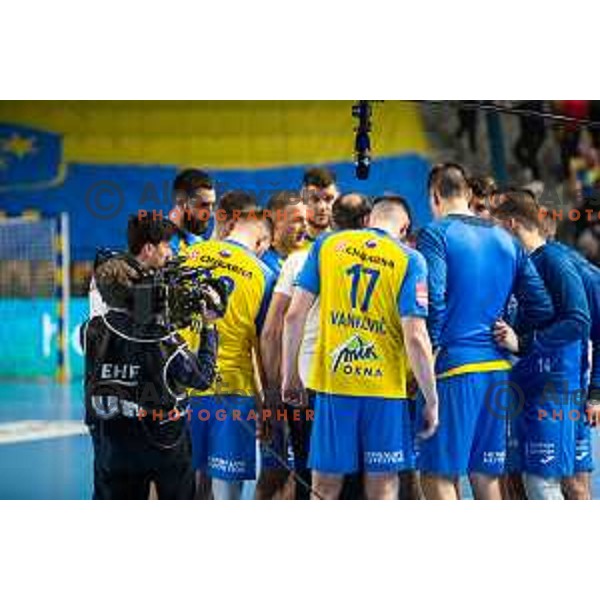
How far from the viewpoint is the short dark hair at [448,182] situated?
6812 millimetres

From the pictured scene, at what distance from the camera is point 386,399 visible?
6688mm

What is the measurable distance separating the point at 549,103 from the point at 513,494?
5.28ft

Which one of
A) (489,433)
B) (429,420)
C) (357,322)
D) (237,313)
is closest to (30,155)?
(237,313)

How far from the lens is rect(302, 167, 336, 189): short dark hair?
22.5 feet

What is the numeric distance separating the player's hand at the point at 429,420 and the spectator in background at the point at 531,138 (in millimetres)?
1048

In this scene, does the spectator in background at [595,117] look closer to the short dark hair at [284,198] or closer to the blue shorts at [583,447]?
the blue shorts at [583,447]

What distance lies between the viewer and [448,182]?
6820mm

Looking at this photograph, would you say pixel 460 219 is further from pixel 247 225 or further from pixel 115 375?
pixel 115 375

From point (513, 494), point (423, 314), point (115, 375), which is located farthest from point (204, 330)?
point (513, 494)

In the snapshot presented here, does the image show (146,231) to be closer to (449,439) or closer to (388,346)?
(388,346)

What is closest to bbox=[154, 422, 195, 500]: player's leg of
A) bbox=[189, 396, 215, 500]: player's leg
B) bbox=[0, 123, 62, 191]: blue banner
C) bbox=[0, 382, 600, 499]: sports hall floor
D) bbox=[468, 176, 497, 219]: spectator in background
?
bbox=[189, 396, 215, 500]: player's leg

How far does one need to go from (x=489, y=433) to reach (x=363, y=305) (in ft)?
2.42

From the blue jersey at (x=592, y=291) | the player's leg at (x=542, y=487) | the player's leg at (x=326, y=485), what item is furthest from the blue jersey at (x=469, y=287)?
the player's leg at (x=326, y=485)

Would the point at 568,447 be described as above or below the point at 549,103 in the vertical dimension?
below
